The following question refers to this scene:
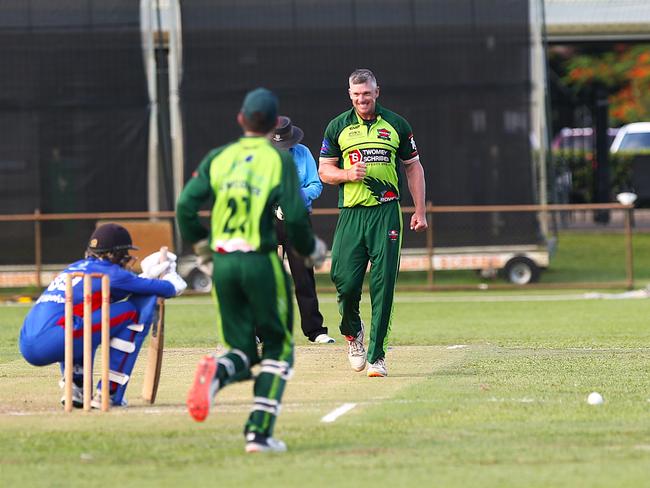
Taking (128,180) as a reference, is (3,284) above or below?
below

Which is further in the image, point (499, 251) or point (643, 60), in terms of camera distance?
point (643, 60)

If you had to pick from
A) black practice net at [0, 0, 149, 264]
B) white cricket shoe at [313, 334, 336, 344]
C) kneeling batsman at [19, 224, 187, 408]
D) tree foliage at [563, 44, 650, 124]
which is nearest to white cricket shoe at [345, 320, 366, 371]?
kneeling batsman at [19, 224, 187, 408]

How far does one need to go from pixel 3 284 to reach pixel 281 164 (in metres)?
14.5

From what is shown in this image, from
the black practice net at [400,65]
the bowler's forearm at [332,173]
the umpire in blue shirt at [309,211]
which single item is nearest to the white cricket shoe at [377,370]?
the bowler's forearm at [332,173]

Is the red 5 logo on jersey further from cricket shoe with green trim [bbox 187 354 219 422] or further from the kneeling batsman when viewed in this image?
cricket shoe with green trim [bbox 187 354 219 422]

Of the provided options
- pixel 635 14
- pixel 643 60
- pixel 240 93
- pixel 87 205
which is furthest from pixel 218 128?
pixel 643 60

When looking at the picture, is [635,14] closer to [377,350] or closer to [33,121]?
[33,121]

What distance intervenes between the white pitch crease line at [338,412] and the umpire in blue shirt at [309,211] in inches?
122

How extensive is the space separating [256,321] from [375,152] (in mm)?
3269

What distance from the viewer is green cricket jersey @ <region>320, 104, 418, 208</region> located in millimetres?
10594

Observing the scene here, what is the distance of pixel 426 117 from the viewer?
69.9 feet

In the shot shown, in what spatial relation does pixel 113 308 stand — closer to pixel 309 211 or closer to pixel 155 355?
pixel 155 355

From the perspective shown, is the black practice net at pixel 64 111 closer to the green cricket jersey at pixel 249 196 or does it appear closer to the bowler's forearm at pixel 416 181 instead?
the bowler's forearm at pixel 416 181

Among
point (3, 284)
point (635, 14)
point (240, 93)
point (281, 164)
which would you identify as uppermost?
point (635, 14)
